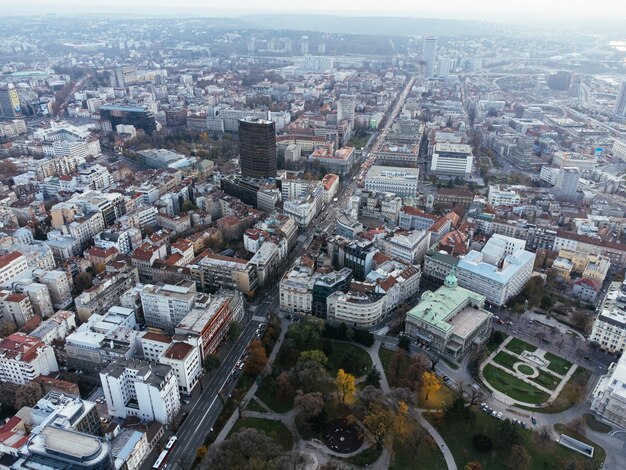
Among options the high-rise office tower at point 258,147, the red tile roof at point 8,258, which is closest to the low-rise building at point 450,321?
the high-rise office tower at point 258,147

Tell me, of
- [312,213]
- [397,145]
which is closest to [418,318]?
[312,213]

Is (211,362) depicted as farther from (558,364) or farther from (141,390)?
(558,364)

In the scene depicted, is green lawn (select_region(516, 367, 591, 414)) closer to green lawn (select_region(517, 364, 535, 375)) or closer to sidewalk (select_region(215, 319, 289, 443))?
green lawn (select_region(517, 364, 535, 375))

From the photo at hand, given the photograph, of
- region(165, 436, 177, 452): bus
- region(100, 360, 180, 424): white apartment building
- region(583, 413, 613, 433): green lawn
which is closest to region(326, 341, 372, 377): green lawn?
region(100, 360, 180, 424): white apartment building

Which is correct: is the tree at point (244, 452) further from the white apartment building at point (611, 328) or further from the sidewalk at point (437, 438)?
the white apartment building at point (611, 328)

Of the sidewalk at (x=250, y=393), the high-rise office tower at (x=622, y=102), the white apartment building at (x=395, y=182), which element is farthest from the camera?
the high-rise office tower at (x=622, y=102)

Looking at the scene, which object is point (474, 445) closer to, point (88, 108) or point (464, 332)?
point (464, 332)

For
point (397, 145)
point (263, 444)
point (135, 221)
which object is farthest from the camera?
point (397, 145)

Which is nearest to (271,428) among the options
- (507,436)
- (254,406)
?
(254,406)
